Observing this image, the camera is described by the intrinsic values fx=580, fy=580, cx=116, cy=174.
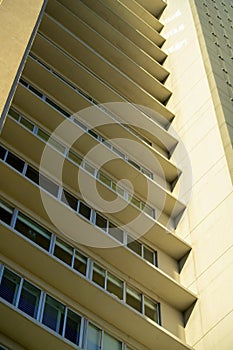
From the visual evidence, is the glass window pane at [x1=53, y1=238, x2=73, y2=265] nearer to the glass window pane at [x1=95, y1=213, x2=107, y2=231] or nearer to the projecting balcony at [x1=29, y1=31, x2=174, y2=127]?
Result: the glass window pane at [x1=95, y1=213, x2=107, y2=231]

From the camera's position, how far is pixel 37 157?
57.8 feet

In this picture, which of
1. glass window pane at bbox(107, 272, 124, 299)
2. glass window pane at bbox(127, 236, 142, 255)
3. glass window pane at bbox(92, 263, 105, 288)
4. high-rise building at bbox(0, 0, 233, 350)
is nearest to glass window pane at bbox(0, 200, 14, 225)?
high-rise building at bbox(0, 0, 233, 350)

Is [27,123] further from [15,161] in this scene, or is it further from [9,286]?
[9,286]

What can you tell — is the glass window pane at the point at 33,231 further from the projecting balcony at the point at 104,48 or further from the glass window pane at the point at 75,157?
the projecting balcony at the point at 104,48

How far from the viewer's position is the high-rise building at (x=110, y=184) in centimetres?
1368

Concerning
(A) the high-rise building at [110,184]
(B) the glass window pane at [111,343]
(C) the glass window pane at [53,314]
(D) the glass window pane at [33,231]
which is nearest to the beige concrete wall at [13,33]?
(A) the high-rise building at [110,184]

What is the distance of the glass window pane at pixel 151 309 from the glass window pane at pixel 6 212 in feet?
15.5

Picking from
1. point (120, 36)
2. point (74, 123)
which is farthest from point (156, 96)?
point (74, 123)

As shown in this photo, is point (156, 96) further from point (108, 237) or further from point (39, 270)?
point (39, 270)

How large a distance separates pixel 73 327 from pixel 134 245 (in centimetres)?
517

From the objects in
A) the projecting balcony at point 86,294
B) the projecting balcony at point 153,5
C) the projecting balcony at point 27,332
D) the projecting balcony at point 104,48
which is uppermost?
the projecting balcony at point 153,5

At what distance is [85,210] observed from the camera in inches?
701

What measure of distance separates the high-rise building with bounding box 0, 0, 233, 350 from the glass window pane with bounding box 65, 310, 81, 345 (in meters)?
0.04

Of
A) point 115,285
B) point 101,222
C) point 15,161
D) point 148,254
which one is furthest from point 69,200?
point 148,254
